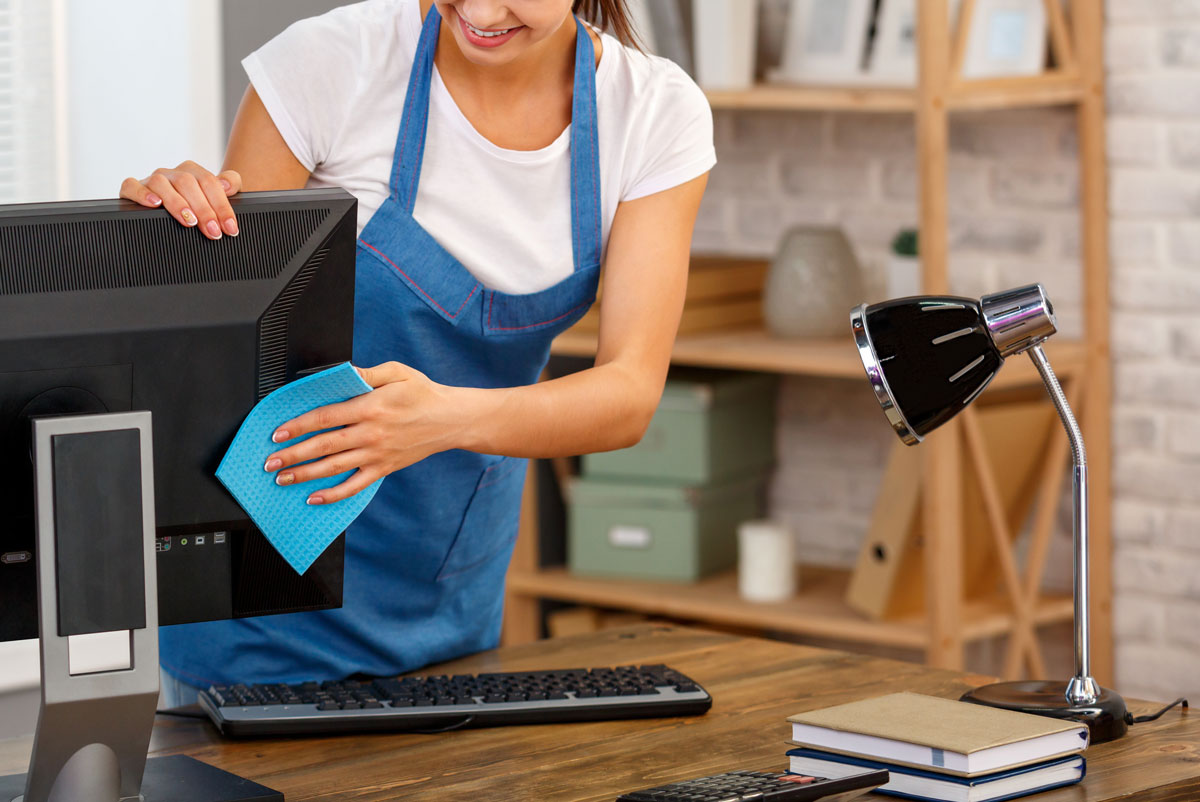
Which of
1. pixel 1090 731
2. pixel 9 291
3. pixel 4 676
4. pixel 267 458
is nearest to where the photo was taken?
pixel 9 291

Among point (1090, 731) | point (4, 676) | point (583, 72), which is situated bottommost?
point (4, 676)

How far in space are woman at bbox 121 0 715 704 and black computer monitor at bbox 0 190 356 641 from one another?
40cm

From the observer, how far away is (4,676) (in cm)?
286

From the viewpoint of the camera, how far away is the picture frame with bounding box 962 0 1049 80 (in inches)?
114

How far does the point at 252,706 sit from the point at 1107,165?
2.00 meters

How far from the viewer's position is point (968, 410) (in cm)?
277

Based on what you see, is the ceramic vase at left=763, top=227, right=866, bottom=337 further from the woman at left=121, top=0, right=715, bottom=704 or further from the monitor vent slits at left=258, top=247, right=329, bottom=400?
the monitor vent slits at left=258, top=247, right=329, bottom=400

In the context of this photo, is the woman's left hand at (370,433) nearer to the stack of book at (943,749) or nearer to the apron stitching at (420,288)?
the apron stitching at (420,288)

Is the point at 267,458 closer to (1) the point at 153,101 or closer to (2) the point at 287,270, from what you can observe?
(2) the point at 287,270

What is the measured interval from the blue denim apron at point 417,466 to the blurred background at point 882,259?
3.58ft

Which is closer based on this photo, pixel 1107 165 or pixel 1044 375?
pixel 1044 375

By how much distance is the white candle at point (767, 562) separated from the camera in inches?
122

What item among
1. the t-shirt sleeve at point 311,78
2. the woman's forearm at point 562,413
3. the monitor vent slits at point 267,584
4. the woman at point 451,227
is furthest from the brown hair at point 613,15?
the monitor vent slits at point 267,584

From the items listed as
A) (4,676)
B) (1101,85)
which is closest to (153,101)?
(4,676)
